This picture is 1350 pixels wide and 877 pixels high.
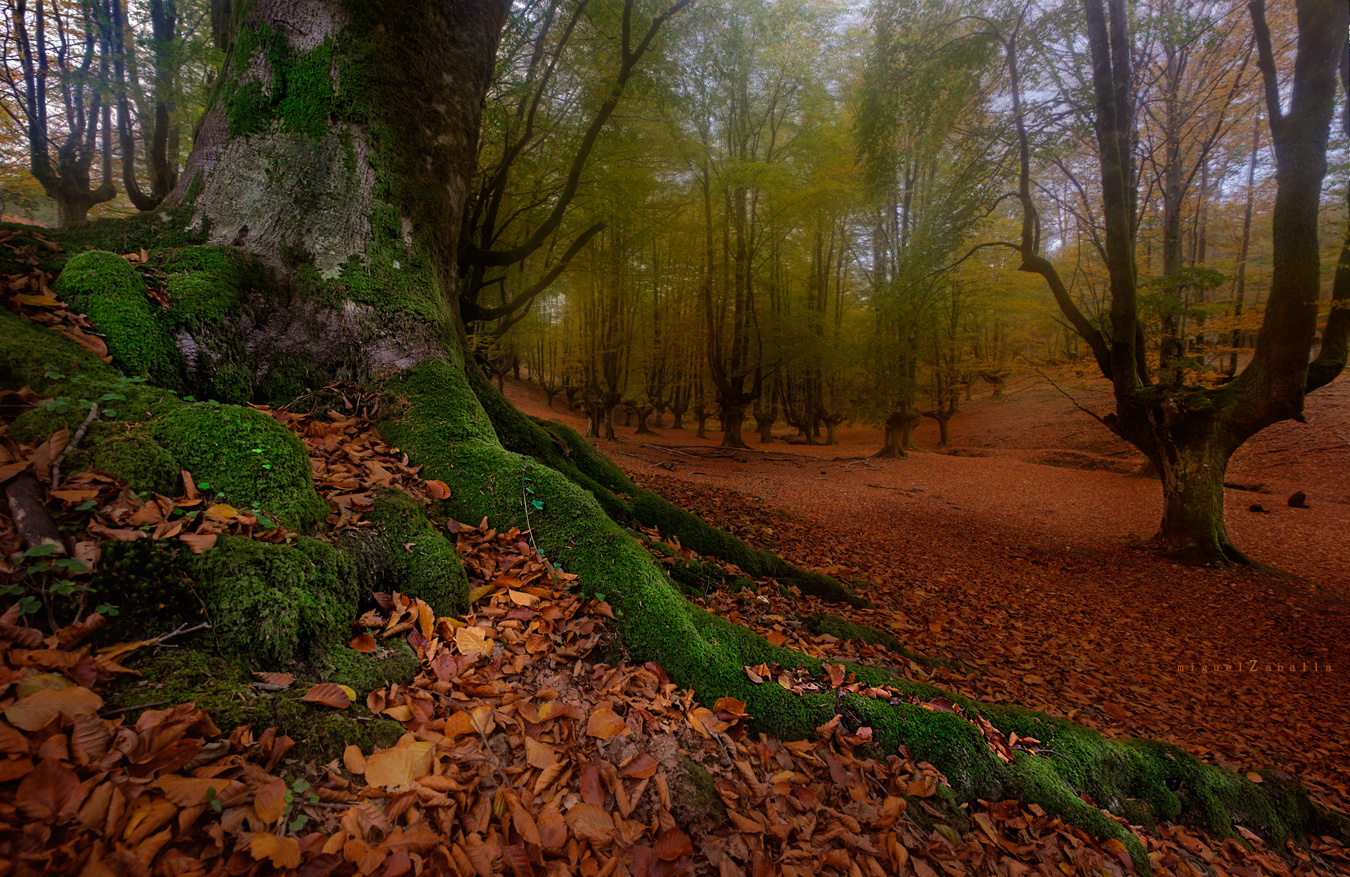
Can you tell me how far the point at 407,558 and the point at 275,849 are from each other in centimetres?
100

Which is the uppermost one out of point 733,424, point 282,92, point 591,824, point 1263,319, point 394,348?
point 282,92

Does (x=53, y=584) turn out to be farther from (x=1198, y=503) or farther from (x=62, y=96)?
(x=62, y=96)

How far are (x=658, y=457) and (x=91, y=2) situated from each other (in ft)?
40.7

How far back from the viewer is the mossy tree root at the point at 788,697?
1.91 m

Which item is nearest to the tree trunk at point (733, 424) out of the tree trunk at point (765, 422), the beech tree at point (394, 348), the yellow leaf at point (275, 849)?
the tree trunk at point (765, 422)

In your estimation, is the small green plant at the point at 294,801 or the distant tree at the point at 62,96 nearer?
the small green plant at the point at 294,801

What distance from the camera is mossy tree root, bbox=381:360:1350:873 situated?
191cm

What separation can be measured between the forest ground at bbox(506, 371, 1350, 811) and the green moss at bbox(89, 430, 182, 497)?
3872mm

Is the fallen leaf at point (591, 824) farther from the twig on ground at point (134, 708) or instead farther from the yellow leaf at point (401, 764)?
the twig on ground at point (134, 708)

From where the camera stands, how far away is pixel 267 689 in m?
1.16

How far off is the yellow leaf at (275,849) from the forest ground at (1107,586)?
11.0ft

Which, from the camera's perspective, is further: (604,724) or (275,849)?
(604,724)

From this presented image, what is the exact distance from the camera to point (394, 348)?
2680mm

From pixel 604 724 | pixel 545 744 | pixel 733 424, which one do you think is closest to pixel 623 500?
pixel 604 724
